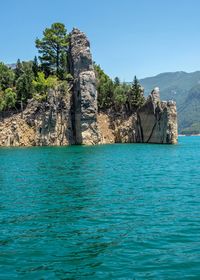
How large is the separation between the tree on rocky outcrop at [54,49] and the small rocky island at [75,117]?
5586mm

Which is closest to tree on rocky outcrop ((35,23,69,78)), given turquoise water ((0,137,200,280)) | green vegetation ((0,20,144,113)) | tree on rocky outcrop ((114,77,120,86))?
green vegetation ((0,20,144,113))

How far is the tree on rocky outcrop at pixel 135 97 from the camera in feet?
395

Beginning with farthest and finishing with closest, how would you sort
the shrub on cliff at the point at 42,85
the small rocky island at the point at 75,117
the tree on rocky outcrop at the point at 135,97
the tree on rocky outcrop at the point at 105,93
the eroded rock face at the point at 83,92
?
1. the tree on rocky outcrop at the point at 135,97
2. the tree on rocky outcrop at the point at 105,93
3. the shrub on cliff at the point at 42,85
4. the small rocky island at the point at 75,117
5. the eroded rock face at the point at 83,92

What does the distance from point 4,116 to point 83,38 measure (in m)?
32.7

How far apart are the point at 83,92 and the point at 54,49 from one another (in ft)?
75.1

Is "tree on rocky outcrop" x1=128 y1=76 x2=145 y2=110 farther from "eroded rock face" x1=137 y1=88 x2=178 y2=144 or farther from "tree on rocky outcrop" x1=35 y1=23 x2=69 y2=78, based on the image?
"tree on rocky outcrop" x1=35 y1=23 x2=69 y2=78

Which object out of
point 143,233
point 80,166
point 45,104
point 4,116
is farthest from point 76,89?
point 143,233

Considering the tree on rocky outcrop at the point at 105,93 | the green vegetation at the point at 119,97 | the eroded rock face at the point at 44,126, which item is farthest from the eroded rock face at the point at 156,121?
the eroded rock face at the point at 44,126

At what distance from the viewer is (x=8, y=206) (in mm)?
27953

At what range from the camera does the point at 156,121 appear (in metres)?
115

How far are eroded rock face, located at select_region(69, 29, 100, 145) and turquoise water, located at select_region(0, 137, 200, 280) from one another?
67189 millimetres

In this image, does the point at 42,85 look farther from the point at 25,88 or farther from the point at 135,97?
the point at 135,97

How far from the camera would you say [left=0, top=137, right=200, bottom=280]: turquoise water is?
636 inches

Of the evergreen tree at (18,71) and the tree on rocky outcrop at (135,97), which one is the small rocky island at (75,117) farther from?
the evergreen tree at (18,71)
